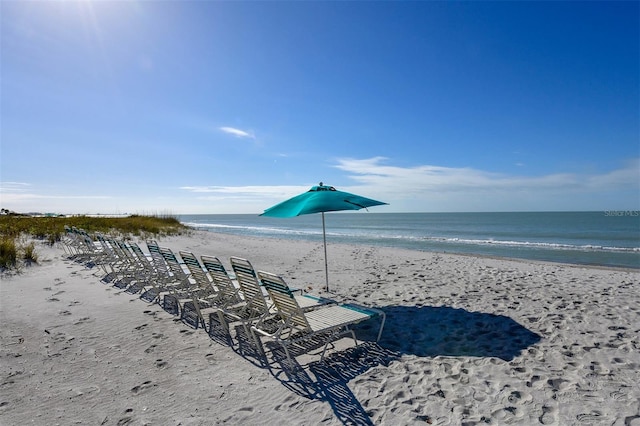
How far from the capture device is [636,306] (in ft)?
17.8

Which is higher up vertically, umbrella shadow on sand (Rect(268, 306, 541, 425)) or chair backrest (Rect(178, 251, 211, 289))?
chair backrest (Rect(178, 251, 211, 289))

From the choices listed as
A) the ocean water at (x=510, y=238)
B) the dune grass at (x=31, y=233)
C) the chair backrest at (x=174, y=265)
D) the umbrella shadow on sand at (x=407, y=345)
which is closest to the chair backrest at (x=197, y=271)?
the chair backrest at (x=174, y=265)

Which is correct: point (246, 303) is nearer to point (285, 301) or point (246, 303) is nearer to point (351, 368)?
point (285, 301)

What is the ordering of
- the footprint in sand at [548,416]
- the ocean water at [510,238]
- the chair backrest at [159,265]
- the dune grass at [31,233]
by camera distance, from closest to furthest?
the footprint in sand at [548,416], the chair backrest at [159,265], the dune grass at [31,233], the ocean water at [510,238]

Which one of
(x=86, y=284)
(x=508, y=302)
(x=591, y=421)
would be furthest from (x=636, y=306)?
(x=86, y=284)

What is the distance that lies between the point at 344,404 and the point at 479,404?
3.60 ft

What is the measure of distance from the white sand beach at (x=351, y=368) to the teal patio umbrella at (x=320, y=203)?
1752 millimetres

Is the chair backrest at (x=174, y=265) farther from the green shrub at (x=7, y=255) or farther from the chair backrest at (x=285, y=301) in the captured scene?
the green shrub at (x=7, y=255)

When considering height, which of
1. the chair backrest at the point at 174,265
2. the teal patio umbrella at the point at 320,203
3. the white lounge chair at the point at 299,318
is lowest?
the white lounge chair at the point at 299,318

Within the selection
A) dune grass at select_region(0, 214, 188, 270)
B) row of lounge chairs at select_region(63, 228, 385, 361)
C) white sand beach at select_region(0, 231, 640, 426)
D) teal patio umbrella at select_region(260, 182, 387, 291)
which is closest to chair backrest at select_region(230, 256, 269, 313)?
row of lounge chairs at select_region(63, 228, 385, 361)

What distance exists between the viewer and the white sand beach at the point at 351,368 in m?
2.75

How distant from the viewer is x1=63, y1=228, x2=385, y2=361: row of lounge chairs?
3.76 meters

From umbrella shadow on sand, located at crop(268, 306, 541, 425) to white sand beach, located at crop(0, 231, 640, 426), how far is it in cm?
2

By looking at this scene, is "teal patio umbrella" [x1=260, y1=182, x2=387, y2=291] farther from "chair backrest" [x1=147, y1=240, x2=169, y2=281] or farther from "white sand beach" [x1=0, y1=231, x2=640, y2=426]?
"chair backrest" [x1=147, y1=240, x2=169, y2=281]
